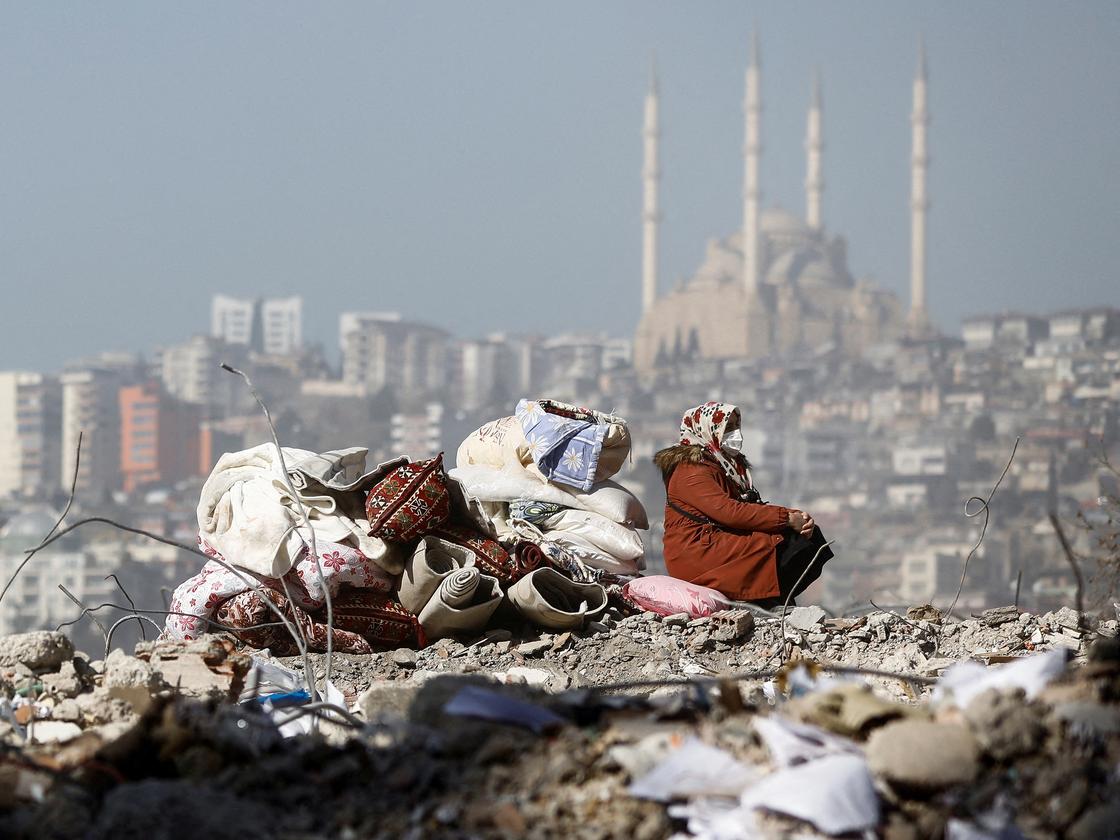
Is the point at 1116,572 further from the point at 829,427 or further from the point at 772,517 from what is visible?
the point at 829,427

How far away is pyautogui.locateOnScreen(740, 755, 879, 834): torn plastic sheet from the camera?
2.36 meters

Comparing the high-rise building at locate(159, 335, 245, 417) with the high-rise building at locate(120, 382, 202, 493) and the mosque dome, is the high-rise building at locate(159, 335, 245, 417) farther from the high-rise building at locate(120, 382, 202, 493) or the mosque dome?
the mosque dome

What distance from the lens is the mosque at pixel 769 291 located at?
97875mm

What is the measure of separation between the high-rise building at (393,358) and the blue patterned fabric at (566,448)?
107 meters

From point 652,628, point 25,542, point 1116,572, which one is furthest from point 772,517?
point 25,542

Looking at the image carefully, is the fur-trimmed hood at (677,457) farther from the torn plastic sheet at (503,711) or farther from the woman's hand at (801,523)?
the torn plastic sheet at (503,711)

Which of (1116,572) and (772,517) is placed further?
(1116,572)

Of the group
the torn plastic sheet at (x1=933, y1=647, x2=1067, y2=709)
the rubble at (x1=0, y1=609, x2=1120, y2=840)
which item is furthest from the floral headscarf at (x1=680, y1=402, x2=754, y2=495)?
the torn plastic sheet at (x1=933, y1=647, x2=1067, y2=709)

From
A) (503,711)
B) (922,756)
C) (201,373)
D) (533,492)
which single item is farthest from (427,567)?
(201,373)

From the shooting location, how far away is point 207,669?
4379mm

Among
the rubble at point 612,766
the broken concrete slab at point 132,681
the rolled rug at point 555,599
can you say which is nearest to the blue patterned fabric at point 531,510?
the rolled rug at point 555,599

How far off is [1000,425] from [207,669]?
85.2 metres

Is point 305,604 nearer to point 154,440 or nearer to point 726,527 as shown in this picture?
point 726,527

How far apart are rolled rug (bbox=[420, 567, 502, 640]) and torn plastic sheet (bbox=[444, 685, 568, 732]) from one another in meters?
2.28
